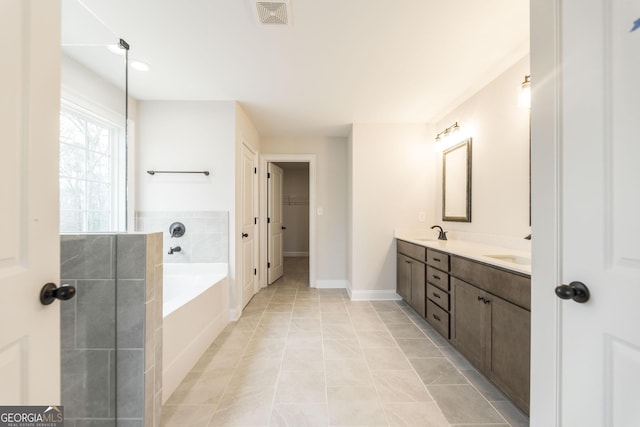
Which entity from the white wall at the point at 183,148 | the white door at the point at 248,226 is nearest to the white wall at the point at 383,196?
the white door at the point at 248,226

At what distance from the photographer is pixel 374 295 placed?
3350mm

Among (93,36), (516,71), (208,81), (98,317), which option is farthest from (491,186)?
(93,36)

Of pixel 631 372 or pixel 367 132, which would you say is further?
pixel 367 132

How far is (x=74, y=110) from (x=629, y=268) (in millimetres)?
3163

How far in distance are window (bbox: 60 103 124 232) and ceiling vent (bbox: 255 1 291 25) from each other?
5.04 ft

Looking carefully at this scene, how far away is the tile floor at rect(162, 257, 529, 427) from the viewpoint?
1.41 metres

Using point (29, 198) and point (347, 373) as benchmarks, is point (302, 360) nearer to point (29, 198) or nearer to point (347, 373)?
point (347, 373)

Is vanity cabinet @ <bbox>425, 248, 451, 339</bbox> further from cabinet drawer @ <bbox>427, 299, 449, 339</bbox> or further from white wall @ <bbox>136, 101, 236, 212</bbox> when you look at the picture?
white wall @ <bbox>136, 101, 236, 212</bbox>

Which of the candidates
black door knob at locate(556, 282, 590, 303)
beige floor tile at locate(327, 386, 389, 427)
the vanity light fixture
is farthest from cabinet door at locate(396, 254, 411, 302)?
the vanity light fixture

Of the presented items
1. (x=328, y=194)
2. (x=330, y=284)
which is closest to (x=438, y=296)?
(x=330, y=284)

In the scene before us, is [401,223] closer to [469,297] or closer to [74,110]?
[469,297]

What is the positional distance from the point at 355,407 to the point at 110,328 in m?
1.41

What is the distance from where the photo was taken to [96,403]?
3.93 feet

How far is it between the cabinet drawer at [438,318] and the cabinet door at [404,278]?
49 centimetres
